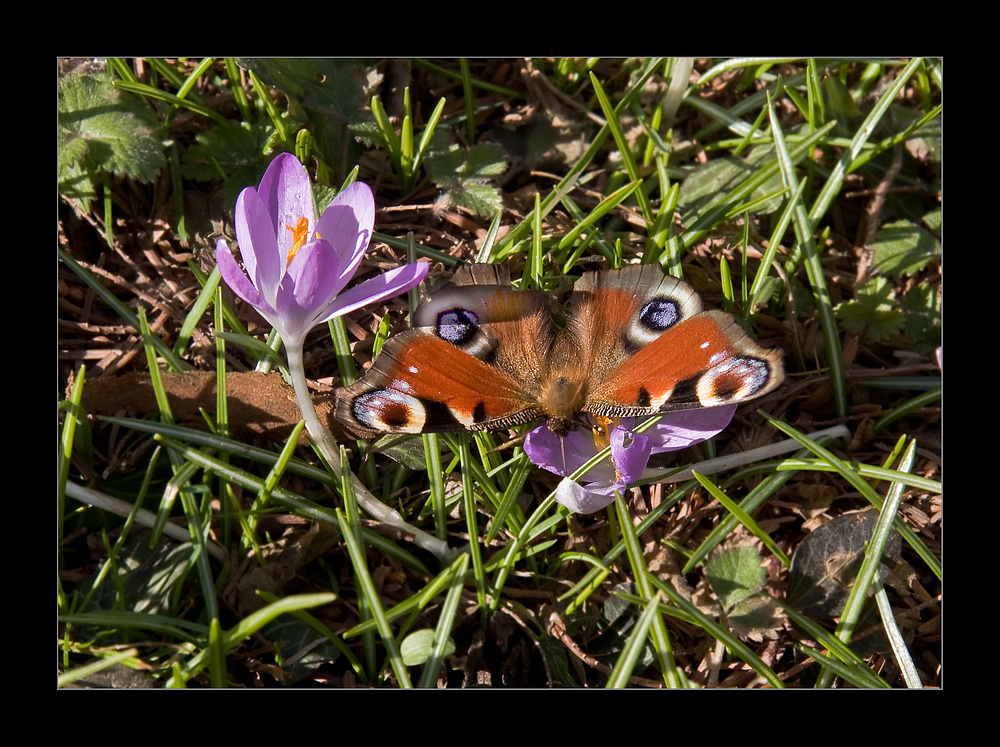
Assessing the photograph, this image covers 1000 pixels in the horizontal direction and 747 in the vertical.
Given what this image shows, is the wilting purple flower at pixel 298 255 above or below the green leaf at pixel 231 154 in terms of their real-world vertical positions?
below

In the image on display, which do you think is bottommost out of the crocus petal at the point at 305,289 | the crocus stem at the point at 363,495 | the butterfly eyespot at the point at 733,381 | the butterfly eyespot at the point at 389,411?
the crocus stem at the point at 363,495

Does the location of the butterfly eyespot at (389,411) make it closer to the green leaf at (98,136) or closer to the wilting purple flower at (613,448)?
the wilting purple flower at (613,448)

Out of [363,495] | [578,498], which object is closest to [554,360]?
[578,498]

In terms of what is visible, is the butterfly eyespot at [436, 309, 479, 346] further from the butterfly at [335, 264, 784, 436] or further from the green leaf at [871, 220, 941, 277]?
the green leaf at [871, 220, 941, 277]

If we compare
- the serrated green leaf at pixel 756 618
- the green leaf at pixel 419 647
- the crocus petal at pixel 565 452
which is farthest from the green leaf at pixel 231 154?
the serrated green leaf at pixel 756 618

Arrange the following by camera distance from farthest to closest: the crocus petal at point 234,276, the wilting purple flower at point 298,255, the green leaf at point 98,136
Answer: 1. the green leaf at point 98,136
2. the wilting purple flower at point 298,255
3. the crocus petal at point 234,276

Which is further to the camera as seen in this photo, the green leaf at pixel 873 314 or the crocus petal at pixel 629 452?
the green leaf at pixel 873 314

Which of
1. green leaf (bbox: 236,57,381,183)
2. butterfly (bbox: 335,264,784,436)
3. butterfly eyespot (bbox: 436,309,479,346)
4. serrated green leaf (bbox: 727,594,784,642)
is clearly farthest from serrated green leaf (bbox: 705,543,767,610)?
green leaf (bbox: 236,57,381,183)
